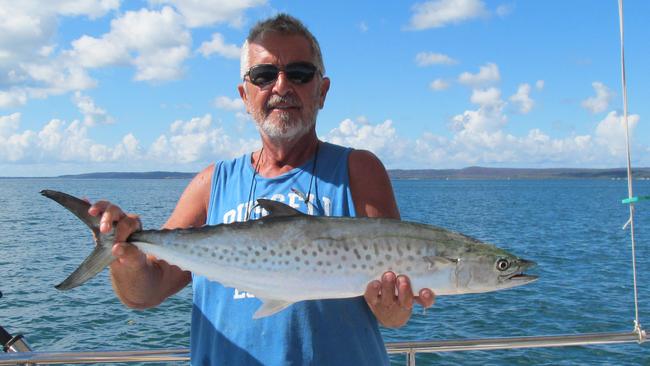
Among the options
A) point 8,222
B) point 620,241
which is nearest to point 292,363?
point 620,241

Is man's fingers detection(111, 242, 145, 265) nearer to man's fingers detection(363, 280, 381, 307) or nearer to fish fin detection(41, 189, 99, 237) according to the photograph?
fish fin detection(41, 189, 99, 237)

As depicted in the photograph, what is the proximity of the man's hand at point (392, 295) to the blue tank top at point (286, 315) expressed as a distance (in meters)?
0.22

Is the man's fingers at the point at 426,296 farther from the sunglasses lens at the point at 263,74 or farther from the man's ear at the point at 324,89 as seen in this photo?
the sunglasses lens at the point at 263,74

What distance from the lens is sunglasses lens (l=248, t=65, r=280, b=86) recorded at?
3541 mm

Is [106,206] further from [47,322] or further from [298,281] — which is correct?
[47,322]

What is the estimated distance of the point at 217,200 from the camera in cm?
368

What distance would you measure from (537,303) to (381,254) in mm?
17229

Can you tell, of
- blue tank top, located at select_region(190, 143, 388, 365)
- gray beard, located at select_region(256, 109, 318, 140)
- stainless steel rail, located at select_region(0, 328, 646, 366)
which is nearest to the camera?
blue tank top, located at select_region(190, 143, 388, 365)

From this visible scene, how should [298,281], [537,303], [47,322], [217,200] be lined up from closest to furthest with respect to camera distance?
[298,281] → [217,200] → [47,322] → [537,303]

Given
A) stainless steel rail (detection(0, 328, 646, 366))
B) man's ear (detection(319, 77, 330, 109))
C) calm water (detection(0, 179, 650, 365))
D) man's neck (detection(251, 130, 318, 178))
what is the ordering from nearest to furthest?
man's neck (detection(251, 130, 318, 178)), man's ear (detection(319, 77, 330, 109)), stainless steel rail (detection(0, 328, 646, 366)), calm water (detection(0, 179, 650, 365))

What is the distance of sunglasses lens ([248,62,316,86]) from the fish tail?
1.24 meters

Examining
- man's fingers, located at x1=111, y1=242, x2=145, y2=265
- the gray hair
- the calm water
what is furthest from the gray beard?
the calm water

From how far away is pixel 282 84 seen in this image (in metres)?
3.53

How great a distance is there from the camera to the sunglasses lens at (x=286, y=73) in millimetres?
3541
